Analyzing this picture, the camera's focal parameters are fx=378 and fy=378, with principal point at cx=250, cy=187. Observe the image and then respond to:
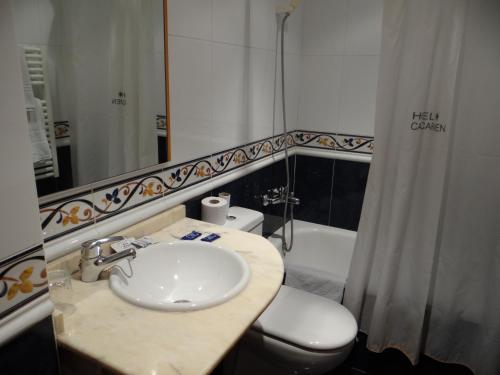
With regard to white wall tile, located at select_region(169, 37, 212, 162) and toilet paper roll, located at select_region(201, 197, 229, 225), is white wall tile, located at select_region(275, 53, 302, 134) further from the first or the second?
toilet paper roll, located at select_region(201, 197, 229, 225)

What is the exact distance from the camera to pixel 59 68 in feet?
3.44

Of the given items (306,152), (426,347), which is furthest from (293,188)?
(426,347)

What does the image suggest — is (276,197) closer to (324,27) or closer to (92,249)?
(324,27)

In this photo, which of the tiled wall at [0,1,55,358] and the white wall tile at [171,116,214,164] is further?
the white wall tile at [171,116,214,164]

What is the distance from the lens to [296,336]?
4.96 feet

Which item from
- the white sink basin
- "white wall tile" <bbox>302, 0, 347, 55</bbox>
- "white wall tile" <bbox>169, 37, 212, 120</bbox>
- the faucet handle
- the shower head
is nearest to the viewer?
the faucet handle

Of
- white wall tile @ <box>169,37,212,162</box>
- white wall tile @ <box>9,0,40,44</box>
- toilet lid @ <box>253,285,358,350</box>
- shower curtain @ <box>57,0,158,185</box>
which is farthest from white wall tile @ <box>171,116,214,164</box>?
toilet lid @ <box>253,285,358,350</box>

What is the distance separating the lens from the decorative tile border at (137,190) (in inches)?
42.9

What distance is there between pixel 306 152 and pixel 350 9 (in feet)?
3.07

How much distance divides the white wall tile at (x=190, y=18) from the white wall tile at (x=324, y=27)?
1.10 metres

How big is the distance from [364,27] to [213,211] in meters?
1.53

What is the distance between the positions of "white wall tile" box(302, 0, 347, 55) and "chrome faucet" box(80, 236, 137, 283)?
194 cm

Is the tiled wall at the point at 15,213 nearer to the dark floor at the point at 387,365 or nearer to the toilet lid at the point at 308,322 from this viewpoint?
the toilet lid at the point at 308,322

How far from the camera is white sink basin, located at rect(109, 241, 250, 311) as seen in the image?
1152 mm
